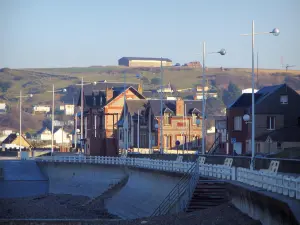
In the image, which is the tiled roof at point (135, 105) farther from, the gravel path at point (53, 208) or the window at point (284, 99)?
the window at point (284, 99)

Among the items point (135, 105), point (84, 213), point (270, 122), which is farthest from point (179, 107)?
point (84, 213)

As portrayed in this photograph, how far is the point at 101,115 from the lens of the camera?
11025 centimetres

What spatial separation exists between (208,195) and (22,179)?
53.4 m

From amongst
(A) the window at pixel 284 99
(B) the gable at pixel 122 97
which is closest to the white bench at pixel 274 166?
(A) the window at pixel 284 99

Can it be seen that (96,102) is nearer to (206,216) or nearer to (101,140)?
(101,140)

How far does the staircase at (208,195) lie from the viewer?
1471 inches

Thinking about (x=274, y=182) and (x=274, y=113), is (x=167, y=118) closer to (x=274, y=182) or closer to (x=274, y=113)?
(x=274, y=113)

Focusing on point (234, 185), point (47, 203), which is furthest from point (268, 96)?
point (234, 185)

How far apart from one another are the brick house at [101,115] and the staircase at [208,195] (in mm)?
57340

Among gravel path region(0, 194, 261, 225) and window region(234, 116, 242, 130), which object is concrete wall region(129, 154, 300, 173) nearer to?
gravel path region(0, 194, 261, 225)

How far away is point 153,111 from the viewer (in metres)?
101

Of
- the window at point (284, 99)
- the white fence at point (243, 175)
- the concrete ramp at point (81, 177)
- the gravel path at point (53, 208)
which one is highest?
the window at point (284, 99)

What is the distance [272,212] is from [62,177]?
198 ft

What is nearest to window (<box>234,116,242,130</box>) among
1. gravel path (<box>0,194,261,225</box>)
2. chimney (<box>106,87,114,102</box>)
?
gravel path (<box>0,194,261,225</box>)
